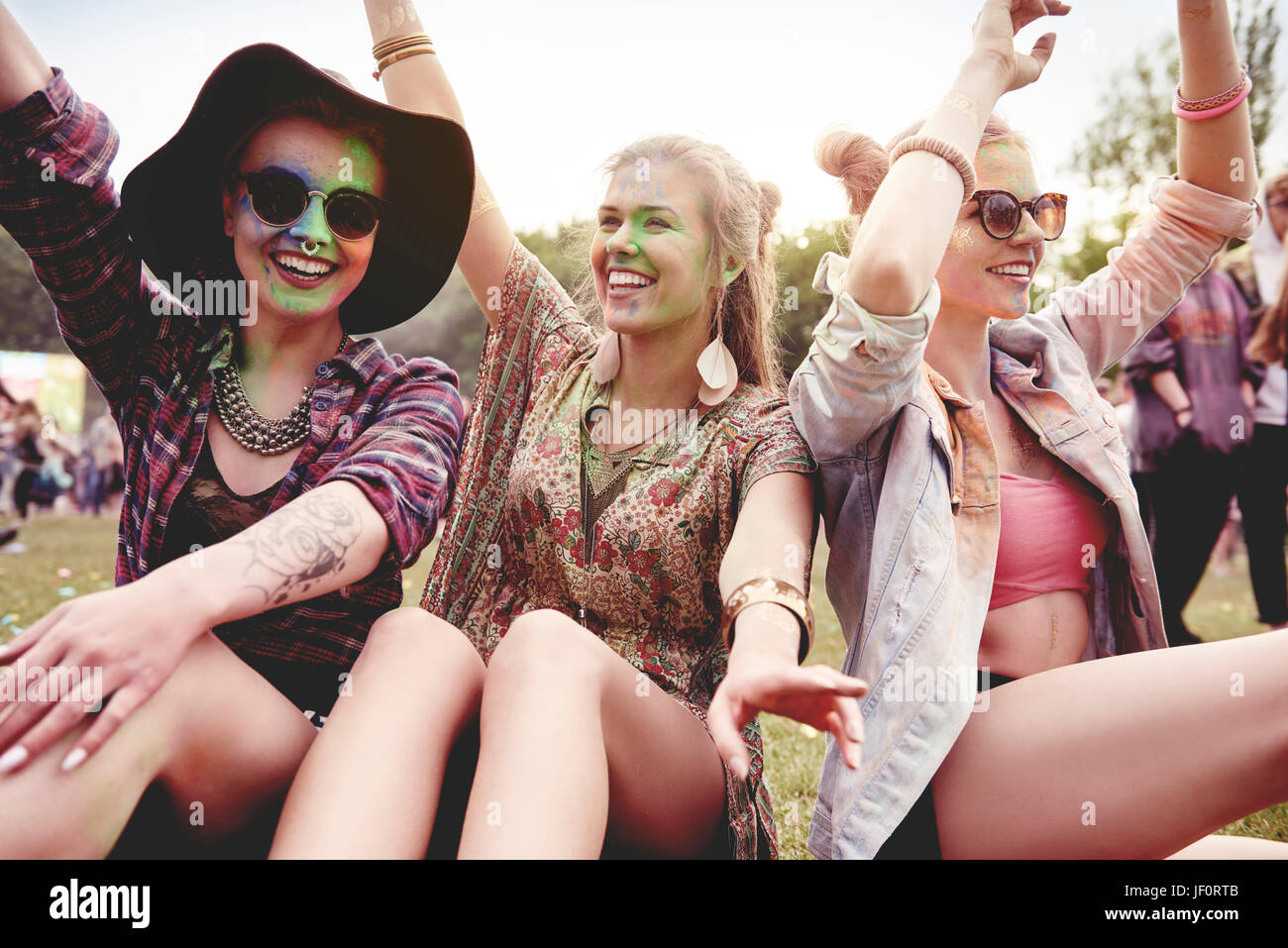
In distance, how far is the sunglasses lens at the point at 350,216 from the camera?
6.96 feet

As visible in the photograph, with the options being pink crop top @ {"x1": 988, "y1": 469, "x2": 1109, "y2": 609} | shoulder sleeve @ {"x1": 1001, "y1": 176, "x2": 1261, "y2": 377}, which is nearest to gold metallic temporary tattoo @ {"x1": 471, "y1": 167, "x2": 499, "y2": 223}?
shoulder sleeve @ {"x1": 1001, "y1": 176, "x2": 1261, "y2": 377}

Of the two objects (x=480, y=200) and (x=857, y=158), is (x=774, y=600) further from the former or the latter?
(x=480, y=200)

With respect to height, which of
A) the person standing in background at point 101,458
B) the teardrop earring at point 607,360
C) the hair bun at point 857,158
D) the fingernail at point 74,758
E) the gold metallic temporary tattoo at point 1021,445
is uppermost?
the person standing in background at point 101,458

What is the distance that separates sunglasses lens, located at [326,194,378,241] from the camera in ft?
6.96

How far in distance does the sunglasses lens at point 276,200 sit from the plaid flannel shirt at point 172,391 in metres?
0.24

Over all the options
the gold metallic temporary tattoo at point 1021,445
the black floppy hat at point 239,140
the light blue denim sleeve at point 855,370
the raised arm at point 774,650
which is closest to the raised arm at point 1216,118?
the gold metallic temporary tattoo at point 1021,445

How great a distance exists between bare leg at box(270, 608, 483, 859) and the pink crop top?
3.66 ft

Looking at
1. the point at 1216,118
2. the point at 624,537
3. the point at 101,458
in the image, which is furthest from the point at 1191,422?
the point at 101,458

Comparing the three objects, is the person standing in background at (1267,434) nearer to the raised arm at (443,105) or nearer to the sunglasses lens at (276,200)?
the raised arm at (443,105)

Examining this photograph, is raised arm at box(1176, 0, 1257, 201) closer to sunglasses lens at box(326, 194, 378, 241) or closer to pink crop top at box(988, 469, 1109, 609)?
pink crop top at box(988, 469, 1109, 609)

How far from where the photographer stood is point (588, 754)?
1.67m

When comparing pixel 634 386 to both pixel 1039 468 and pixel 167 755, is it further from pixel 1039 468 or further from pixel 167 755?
pixel 167 755
